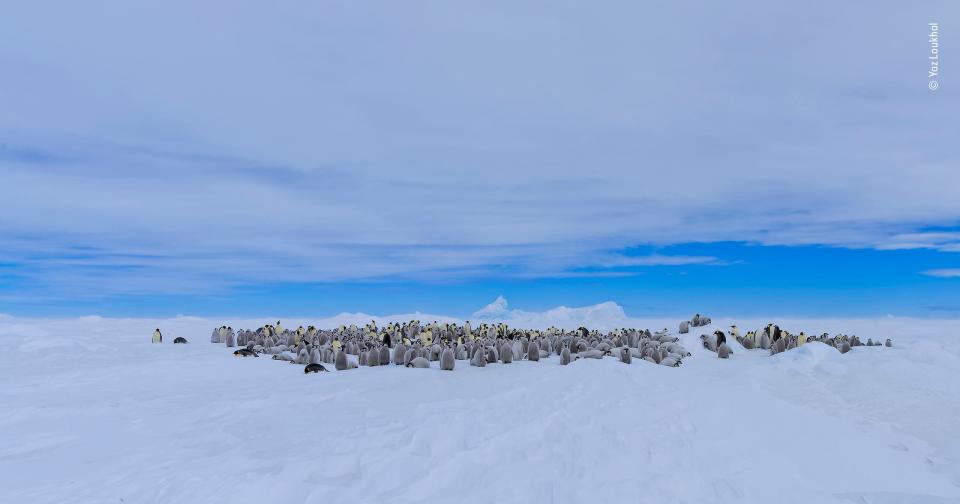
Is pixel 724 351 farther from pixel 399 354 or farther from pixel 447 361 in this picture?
pixel 399 354

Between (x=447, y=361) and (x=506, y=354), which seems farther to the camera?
(x=506, y=354)

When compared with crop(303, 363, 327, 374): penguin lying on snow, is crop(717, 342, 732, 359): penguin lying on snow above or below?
below

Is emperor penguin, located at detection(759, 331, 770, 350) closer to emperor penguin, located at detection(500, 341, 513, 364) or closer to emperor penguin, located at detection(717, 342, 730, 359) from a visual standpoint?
emperor penguin, located at detection(717, 342, 730, 359)

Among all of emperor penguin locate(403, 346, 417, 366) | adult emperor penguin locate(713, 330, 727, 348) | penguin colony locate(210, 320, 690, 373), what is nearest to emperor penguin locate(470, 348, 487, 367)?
penguin colony locate(210, 320, 690, 373)

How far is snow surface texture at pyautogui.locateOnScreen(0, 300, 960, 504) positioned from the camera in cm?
484

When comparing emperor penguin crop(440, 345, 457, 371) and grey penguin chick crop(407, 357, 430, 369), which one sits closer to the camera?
emperor penguin crop(440, 345, 457, 371)

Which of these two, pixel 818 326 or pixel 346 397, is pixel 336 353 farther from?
pixel 818 326

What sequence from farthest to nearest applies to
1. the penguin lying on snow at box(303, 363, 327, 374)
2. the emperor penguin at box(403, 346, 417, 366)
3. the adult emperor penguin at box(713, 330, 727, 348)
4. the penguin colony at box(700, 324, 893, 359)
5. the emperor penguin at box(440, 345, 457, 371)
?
the adult emperor penguin at box(713, 330, 727, 348), the penguin colony at box(700, 324, 893, 359), the emperor penguin at box(403, 346, 417, 366), the penguin lying on snow at box(303, 363, 327, 374), the emperor penguin at box(440, 345, 457, 371)

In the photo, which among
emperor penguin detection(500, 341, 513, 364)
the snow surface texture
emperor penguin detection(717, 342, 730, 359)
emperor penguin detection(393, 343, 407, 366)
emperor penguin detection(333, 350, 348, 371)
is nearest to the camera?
the snow surface texture

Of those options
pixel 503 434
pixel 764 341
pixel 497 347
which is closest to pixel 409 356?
pixel 497 347

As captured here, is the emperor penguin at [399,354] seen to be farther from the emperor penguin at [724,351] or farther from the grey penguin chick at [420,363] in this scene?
the emperor penguin at [724,351]

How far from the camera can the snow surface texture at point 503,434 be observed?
484 cm

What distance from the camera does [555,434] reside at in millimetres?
5953

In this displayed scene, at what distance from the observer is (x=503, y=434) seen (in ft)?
19.5
